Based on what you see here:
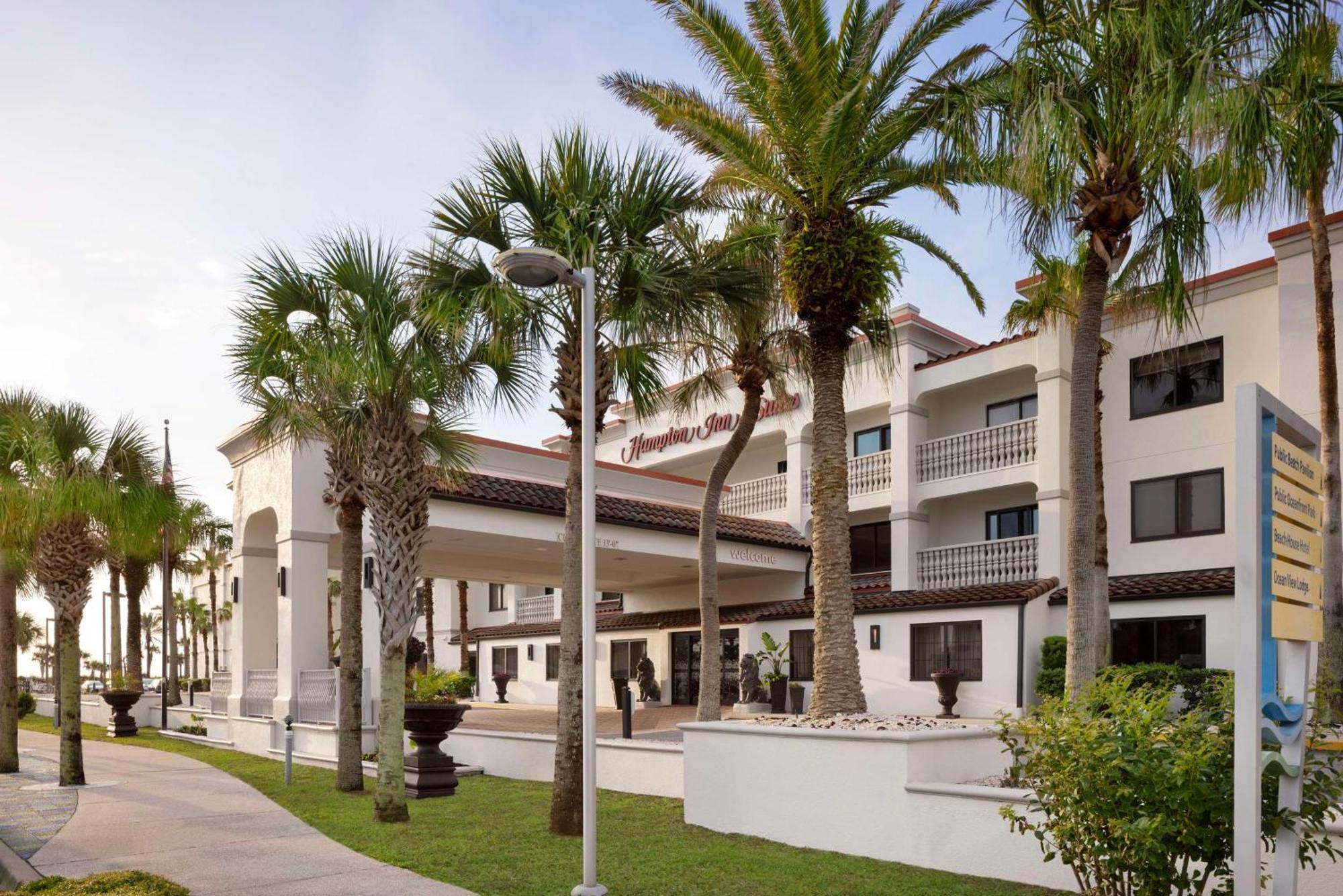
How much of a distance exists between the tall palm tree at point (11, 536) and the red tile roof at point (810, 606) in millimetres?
14114

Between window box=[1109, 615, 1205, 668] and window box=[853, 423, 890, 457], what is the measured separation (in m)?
9.32

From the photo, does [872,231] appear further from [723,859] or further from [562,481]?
[562,481]

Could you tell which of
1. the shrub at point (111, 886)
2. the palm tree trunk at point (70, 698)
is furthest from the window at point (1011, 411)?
the shrub at point (111, 886)

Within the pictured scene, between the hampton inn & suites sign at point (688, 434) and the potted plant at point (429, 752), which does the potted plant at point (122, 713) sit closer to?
the hampton inn & suites sign at point (688, 434)

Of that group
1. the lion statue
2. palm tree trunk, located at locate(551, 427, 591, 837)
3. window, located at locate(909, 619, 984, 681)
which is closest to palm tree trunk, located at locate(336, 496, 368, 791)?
palm tree trunk, located at locate(551, 427, 591, 837)

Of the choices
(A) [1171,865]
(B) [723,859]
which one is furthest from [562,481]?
(A) [1171,865]

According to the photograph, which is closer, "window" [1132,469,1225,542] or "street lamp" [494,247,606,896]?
"street lamp" [494,247,606,896]

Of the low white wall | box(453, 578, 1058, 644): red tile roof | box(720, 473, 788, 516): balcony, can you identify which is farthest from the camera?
box(720, 473, 788, 516): balcony

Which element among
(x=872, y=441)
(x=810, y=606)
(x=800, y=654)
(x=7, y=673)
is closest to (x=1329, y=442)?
(x=810, y=606)

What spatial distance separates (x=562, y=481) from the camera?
25.6m

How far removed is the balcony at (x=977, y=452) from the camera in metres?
25.2

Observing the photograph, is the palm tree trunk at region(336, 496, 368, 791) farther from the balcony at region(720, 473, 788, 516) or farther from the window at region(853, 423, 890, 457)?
the window at region(853, 423, 890, 457)

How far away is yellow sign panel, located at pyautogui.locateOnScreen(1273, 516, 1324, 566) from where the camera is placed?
6.52 meters

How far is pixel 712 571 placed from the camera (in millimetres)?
18484
